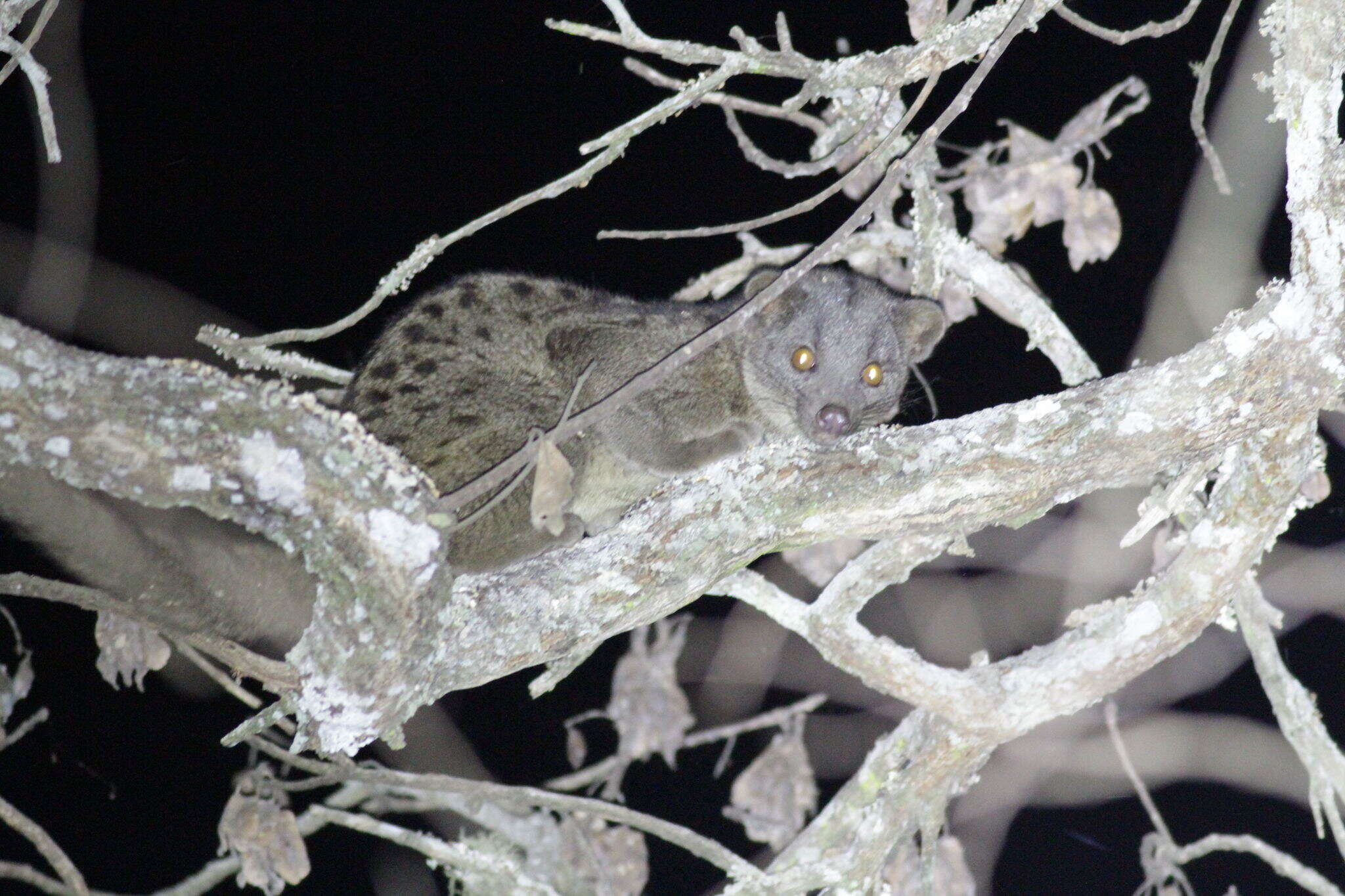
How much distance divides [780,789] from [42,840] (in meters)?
3.36

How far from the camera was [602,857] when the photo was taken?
5.68m

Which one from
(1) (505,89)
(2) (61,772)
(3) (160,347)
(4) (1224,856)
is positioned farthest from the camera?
(4) (1224,856)

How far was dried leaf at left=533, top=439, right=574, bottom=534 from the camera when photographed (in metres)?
2.65

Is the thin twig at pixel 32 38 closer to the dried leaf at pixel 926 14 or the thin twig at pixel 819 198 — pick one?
the thin twig at pixel 819 198

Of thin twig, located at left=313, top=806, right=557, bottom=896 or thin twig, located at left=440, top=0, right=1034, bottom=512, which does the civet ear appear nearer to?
thin twig, located at left=440, top=0, right=1034, bottom=512

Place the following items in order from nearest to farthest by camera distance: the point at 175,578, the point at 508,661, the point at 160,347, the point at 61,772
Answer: the point at 175,578, the point at 508,661, the point at 160,347, the point at 61,772

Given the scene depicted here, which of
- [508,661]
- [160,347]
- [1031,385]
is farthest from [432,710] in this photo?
[1031,385]

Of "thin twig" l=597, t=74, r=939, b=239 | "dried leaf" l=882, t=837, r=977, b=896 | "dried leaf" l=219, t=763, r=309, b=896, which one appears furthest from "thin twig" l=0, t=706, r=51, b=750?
"dried leaf" l=882, t=837, r=977, b=896

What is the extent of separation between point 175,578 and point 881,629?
268 inches

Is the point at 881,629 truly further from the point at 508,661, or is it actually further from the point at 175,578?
the point at 175,578

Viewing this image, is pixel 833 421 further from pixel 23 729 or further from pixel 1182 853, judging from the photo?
pixel 23 729

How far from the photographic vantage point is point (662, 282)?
8656 mm

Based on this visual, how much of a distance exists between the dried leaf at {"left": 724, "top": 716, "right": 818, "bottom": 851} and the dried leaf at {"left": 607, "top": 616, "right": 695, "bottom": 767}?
423 mm

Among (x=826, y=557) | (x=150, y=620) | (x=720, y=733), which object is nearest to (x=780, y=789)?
(x=720, y=733)
